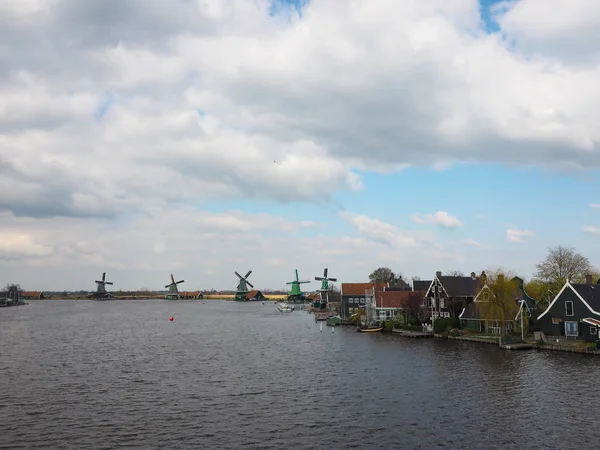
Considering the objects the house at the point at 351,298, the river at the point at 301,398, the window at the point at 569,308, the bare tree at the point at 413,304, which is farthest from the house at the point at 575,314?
the house at the point at 351,298

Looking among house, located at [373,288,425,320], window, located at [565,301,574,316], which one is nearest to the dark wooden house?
window, located at [565,301,574,316]

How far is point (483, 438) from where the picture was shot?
37.3 metres

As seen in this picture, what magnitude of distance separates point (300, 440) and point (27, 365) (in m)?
52.3

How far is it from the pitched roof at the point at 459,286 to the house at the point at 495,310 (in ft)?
19.4

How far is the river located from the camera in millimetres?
38031

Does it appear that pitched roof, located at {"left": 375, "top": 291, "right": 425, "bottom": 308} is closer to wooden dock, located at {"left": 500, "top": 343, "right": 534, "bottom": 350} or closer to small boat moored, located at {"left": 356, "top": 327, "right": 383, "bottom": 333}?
small boat moored, located at {"left": 356, "top": 327, "right": 383, "bottom": 333}

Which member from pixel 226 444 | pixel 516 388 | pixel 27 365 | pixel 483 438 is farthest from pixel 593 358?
pixel 27 365

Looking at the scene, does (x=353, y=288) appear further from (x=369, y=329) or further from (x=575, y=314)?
(x=575, y=314)

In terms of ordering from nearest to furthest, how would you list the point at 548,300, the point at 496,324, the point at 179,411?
the point at 179,411, the point at 496,324, the point at 548,300

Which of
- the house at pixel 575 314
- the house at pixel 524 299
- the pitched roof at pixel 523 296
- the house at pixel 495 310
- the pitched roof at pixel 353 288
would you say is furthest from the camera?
the pitched roof at pixel 353 288

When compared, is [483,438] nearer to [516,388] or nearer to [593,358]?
[516,388]

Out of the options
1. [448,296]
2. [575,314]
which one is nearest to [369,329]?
[448,296]

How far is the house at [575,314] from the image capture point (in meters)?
76.1

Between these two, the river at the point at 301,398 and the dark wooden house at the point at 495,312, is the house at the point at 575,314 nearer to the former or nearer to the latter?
the dark wooden house at the point at 495,312
